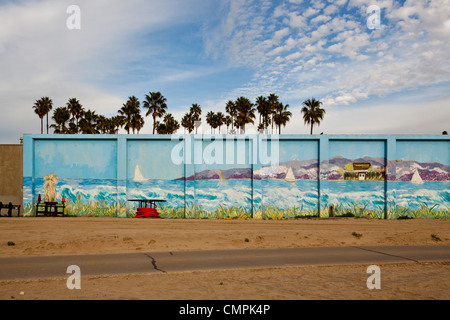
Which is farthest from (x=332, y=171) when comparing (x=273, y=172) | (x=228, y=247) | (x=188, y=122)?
(x=188, y=122)

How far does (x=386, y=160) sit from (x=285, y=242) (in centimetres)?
1043

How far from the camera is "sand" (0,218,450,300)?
6531 mm

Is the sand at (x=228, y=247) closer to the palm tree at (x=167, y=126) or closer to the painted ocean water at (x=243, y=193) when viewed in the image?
the painted ocean water at (x=243, y=193)

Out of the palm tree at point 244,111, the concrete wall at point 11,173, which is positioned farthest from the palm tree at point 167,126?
the concrete wall at point 11,173

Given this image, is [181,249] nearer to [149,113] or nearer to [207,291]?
[207,291]

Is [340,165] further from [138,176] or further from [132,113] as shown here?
[132,113]

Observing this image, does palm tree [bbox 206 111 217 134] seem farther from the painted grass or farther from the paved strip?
the paved strip

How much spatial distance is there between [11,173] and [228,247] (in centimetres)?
1585

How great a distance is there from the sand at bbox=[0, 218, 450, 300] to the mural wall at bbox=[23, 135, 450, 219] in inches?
48.7

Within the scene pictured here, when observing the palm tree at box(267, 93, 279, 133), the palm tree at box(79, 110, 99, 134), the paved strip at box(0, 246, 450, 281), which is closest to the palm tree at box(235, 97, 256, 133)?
the palm tree at box(267, 93, 279, 133)

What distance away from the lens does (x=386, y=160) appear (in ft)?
63.1

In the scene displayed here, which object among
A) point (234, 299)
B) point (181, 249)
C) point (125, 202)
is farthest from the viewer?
point (125, 202)

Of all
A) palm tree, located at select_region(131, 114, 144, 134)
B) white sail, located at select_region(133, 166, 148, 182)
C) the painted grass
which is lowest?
the painted grass
